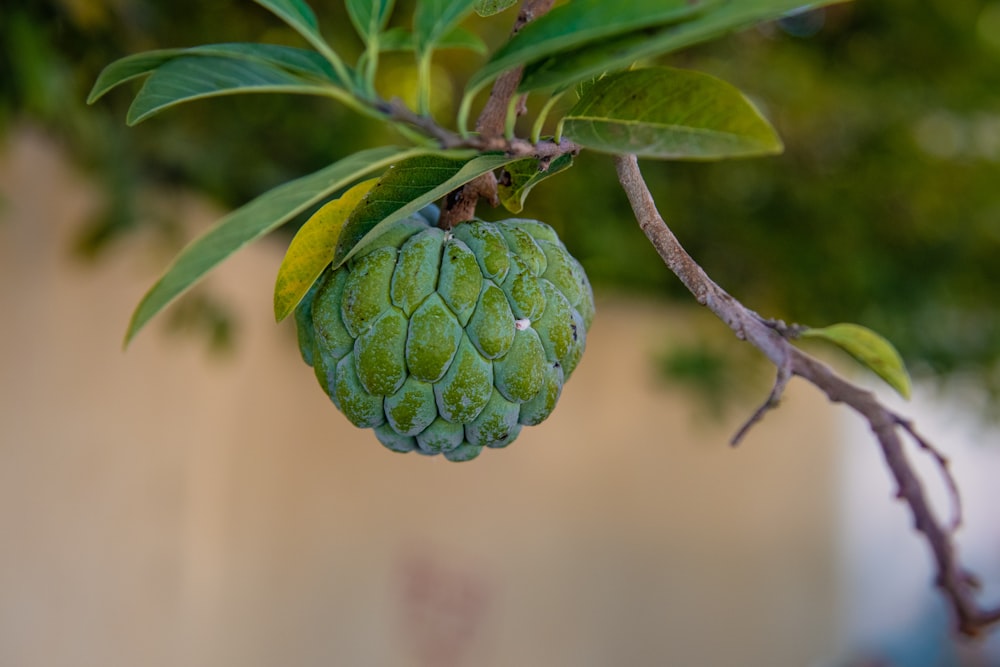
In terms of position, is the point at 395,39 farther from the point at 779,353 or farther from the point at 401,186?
the point at 779,353

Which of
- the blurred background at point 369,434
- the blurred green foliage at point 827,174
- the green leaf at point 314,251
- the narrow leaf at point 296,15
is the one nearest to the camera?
the narrow leaf at point 296,15

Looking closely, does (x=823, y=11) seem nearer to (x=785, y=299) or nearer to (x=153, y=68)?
(x=785, y=299)

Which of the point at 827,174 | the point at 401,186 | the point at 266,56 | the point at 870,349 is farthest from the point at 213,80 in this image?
the point at 827,174

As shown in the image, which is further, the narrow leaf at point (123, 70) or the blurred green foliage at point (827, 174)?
the blurred green foliage at point (827, 174)

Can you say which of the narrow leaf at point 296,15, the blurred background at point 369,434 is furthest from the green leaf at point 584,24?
the blurred background at point 369,434

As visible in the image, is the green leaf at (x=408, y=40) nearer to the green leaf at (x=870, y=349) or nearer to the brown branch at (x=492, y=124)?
the brown branch at (x=492, y=124)

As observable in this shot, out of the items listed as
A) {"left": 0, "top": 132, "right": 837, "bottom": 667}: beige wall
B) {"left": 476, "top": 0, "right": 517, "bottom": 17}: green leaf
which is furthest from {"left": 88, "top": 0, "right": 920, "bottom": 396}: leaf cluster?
{"left": 0, "top": 132, "right": 837, "bottom": 667}: beige wall
